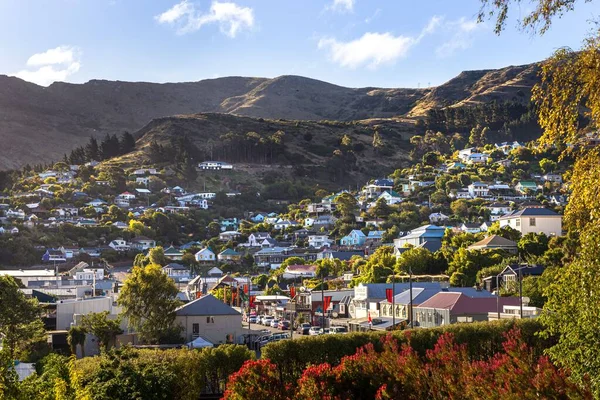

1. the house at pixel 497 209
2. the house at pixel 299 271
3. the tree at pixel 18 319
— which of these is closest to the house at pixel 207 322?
the tree at pixel 18 319

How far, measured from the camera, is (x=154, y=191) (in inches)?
6280

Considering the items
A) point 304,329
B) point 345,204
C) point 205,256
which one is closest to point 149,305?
point 304,329

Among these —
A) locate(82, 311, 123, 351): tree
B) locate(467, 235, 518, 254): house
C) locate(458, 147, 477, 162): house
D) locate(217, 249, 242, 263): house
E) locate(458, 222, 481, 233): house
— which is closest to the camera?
locate(82, 311, 123, 351): tree

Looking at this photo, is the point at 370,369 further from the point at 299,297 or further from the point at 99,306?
the point at 299,297

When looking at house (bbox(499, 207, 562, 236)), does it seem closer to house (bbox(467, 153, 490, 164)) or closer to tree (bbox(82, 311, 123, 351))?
tree (bbox(82, 311, 123, 351))

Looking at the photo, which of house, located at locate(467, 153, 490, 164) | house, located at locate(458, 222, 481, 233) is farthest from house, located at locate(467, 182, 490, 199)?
house, located at locate(458, 222, 481, 233)

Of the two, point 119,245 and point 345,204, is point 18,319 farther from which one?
point 345,204

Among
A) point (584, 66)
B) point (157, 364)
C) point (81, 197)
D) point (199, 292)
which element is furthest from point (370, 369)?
point (81, 197)

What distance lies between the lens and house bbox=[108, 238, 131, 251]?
4806 inches

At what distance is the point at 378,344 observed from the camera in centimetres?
2905

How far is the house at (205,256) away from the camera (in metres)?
117

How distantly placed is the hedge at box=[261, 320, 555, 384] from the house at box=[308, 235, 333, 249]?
9606 centimetres

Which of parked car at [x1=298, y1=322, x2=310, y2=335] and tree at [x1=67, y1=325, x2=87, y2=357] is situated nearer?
tree at [x1=67, y1=325, x2=87, y2=357]

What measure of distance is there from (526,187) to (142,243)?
63.6 meters
